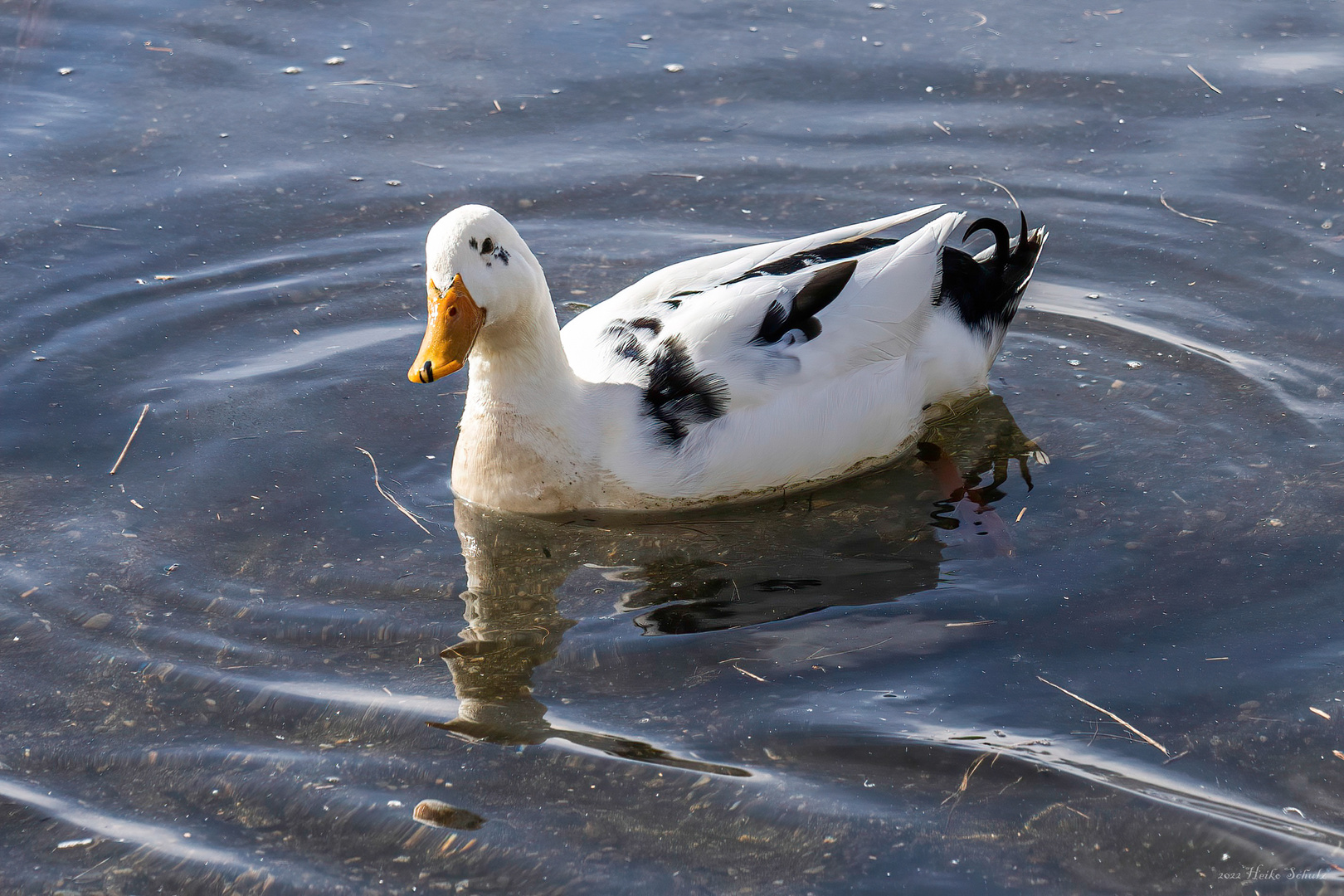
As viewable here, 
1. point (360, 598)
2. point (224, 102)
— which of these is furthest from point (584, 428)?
point (224, 102)

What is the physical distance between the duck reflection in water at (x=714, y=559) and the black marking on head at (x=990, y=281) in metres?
0.58

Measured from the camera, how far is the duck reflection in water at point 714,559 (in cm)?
Answer: 466

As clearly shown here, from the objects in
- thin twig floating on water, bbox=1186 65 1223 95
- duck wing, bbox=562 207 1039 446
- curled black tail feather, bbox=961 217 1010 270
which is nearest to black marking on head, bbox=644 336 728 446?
duck wing, bbox=562 207 1039 446

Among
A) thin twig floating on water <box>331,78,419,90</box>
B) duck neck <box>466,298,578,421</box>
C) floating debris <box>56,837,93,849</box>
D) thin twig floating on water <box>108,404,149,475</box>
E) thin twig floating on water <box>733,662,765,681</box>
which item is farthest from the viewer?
thin twig floating on water <box>331,78,419,90</box>

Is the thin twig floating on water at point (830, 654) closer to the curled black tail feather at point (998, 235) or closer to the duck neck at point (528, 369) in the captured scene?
the duck neck at point (528, 369)

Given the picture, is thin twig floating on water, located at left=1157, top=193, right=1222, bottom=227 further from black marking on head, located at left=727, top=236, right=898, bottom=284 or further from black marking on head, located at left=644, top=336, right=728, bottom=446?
black marking on head, located at left=644, top=336, right=728, bottom=446

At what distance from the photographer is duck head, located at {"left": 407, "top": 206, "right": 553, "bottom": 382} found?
4707 millimetres

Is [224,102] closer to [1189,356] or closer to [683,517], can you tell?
[683,517]

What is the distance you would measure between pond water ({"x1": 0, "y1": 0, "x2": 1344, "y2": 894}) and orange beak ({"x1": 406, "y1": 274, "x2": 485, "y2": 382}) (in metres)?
0.80

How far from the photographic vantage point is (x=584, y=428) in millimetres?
5164

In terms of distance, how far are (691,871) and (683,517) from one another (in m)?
1.84

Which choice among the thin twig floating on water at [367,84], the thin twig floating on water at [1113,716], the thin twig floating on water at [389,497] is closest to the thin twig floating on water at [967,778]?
the thin twig floating on water at [1113,716]

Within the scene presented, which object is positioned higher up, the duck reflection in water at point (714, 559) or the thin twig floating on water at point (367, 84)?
the thin twig floating on water at point (367, 84)

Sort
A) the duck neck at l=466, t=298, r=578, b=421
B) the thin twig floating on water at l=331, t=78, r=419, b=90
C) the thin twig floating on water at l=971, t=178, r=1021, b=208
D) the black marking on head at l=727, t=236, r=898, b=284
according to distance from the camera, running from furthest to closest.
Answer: the thin twig floating on water at l=331, t=78, r=419, b=90 < the thin twig floating on water at l=971, t=178, r=1021, b=208 < the black marking on head at l=727, t=236, r=898, b=284 < the duck neck at l=466, t=298, r=578, b=421
